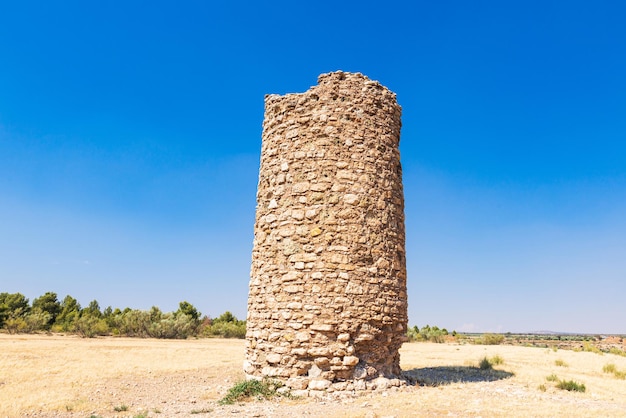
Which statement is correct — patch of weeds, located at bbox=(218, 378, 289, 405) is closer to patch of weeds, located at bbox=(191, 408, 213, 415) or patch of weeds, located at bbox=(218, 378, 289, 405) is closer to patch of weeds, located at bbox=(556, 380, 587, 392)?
patch of weeds, located at bbox=(191, 408, 213, 415)

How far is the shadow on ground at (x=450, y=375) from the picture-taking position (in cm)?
873

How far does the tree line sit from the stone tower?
1833cm

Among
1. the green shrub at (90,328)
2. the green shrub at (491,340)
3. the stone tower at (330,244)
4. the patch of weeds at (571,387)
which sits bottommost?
the green shrub at (491,340)

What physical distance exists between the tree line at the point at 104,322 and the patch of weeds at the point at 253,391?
1857 cm

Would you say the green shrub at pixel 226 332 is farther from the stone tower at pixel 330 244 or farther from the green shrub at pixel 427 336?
the stone tower at pixel 330 244

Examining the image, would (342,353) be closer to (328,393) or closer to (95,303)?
(328,393)

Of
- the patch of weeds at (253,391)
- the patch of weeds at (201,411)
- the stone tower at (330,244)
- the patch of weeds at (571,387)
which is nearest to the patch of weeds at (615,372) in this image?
the patch of weeds at (571,387)

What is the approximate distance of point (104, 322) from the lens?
26234mm

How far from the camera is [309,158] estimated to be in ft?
27.3

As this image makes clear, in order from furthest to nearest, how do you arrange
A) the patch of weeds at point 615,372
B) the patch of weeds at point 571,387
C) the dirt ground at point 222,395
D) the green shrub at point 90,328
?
the green shrub at point 90,328 < the patch of weeds at point 615,372 < the patch of weeds at point 571,387 < the dirt ground at point 222,395

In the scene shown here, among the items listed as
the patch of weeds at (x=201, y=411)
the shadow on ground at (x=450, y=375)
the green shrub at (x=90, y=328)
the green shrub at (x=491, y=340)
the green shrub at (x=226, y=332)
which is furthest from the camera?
the green shrub at (x=491, y=340)

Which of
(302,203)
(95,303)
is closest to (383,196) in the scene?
(302,203)

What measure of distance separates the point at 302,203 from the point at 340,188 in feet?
2.43

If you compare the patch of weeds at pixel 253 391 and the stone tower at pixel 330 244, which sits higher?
the stone tower at pixel 330 244
